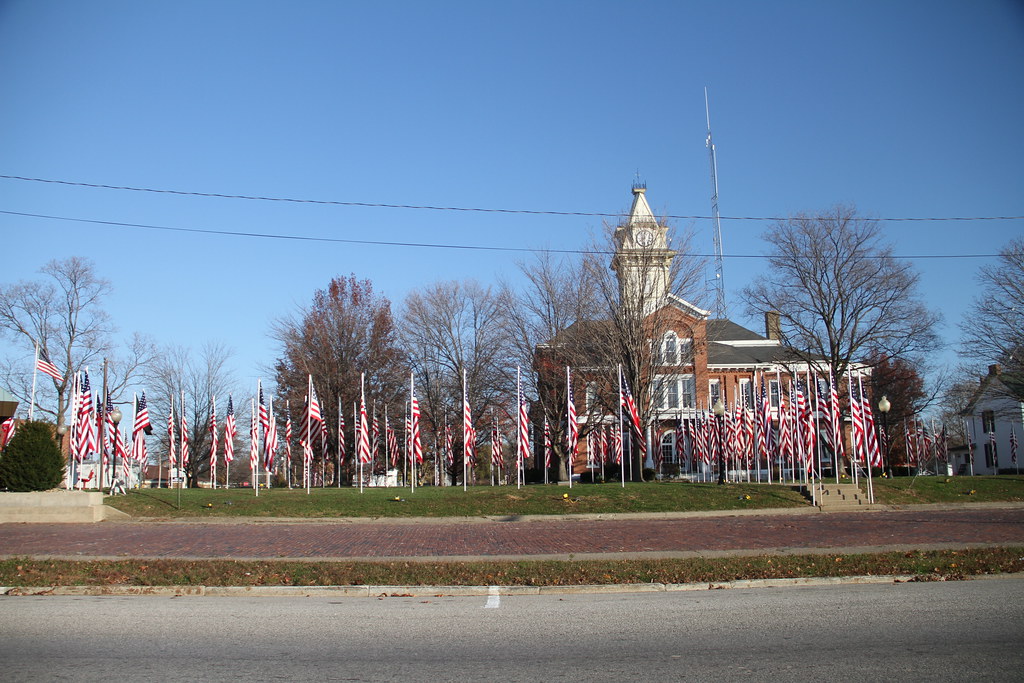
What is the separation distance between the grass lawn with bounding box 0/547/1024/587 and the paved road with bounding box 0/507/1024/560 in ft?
5.73

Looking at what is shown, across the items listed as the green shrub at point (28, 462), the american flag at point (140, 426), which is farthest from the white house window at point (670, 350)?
the green shrub at point (28, 462)

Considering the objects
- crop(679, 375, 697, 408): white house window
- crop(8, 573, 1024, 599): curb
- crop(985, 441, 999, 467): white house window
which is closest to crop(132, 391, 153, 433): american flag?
crop(8, 573, 1024, 599): curb

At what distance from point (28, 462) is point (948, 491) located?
3304cm

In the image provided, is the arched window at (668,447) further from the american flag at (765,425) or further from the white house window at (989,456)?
the white house window at (989,456)

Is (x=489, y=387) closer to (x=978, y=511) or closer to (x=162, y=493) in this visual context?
(x=162, y=493)

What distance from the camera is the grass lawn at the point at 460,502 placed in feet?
86.4

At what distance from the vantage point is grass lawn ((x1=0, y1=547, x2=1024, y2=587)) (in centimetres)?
→ 1273

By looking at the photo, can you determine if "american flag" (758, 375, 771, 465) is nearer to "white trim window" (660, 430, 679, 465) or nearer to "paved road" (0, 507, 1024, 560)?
"paved road" (0, 507, 1024, 560)

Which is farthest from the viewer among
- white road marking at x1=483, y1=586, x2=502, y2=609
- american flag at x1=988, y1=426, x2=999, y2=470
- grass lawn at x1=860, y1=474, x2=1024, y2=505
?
american flag at x1=988, y1=426, x2=999, y2=470

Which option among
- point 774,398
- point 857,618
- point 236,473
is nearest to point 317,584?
point 857,618

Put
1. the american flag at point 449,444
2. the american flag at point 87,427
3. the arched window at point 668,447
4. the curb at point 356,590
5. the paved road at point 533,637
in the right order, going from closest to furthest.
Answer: the paved road at point 533,637 → the curb at point 356,590 → the american flag at point 87,427 → the american flag at point 449,444 → the arched window at point 668,447

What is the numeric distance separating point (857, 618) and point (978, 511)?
69.8 ft

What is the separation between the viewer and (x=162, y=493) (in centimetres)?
3102

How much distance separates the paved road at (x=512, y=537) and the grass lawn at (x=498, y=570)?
1746 millimetres
